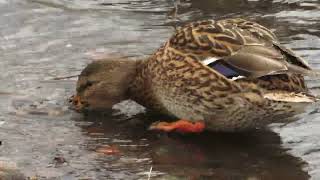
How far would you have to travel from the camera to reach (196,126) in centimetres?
591

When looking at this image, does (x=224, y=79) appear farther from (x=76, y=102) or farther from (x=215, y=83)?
(x=76, y=102)

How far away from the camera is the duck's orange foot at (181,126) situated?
19.4 ft

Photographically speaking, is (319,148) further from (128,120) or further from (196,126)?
(128,120)

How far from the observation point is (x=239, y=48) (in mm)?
5750

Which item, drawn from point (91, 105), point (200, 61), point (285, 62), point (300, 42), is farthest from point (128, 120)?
point (300, 42)

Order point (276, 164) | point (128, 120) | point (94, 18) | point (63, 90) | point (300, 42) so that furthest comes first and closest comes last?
point (94, 18), point (300, 42), point (63, 90), point (128, 120), point (276, 164)

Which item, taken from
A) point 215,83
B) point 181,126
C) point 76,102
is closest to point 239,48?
point 215,83

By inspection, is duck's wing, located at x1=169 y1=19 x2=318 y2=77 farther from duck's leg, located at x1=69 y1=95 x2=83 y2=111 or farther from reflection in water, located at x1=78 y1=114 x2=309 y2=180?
duck's leg, located at x1=69 y1=95 x2=83 y2=111

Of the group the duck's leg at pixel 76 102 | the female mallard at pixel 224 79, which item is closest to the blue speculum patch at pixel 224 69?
the female mallard at pixel 224 79

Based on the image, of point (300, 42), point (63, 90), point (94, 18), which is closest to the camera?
point (63, 90)

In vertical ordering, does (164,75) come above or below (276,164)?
above

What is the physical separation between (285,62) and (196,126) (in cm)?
74

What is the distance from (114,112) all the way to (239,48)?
48.4 inches

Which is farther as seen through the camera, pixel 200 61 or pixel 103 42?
pixel 103 42
